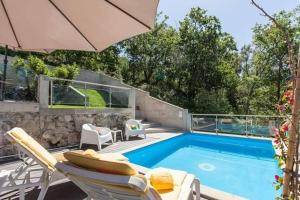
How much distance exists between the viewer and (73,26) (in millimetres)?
2609

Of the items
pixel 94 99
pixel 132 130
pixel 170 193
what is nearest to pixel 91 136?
pixel 94 99

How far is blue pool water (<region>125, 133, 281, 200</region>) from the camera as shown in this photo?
5684 millimetres

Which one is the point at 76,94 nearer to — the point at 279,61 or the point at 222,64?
the point at 222,64

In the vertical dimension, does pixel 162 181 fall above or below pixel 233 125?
above

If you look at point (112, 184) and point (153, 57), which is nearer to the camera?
point (112, 184)

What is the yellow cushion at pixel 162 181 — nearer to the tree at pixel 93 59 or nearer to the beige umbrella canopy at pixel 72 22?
the beige umbrella canopy at pixel 72 22

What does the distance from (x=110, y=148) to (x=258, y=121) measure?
7128 millimetres

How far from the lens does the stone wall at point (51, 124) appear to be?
5.96 metres

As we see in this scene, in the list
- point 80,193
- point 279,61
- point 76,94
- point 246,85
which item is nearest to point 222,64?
point 246,85

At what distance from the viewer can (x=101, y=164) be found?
1.72 metres

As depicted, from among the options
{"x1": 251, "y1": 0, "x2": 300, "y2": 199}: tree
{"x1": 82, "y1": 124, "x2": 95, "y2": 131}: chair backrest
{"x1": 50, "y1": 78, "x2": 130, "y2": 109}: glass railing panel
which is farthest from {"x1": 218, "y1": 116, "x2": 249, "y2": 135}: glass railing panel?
{"x1": 251, "y1": 0, "x2": 300, "y2": 199}: tree

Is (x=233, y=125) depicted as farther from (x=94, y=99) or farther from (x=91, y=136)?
(x=91, y=136)

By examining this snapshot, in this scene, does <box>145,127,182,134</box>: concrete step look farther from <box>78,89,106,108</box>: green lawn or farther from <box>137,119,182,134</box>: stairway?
<box>78,89,106,108</box>: green lawn

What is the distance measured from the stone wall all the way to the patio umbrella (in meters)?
3.72
